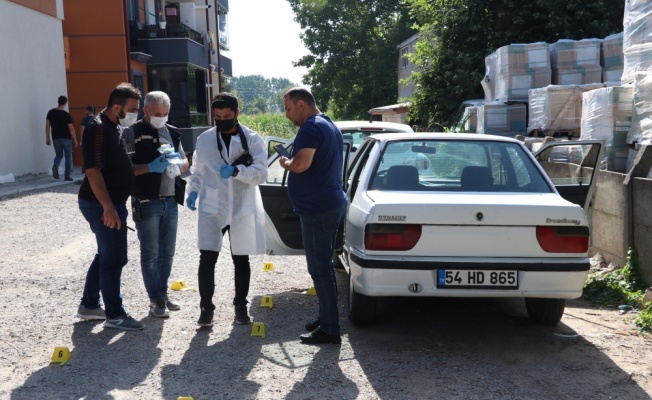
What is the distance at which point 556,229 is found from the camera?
532 cm

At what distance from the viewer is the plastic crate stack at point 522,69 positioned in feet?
46.5

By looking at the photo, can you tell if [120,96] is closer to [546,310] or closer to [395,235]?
[395,235]

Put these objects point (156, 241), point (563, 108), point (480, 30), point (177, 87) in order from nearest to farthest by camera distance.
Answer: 1. point (156, 241)
2. point (563, 108)
3. point (480, 30)
4. point (177, 87)

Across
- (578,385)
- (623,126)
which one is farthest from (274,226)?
(623,126)

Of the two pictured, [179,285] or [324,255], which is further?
[179,285]

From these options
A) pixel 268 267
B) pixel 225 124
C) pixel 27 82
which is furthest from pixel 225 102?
pixel 27 82

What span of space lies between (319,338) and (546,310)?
179 cm

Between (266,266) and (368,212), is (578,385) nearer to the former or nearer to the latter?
(368,212)

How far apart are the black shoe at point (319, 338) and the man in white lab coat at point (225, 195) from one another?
0.81 m

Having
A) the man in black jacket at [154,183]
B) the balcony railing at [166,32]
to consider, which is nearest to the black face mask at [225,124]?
the man in black jacket at [154,183]

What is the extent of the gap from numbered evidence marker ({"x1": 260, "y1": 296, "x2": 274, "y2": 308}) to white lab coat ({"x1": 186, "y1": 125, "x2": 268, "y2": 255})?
0.93 metres

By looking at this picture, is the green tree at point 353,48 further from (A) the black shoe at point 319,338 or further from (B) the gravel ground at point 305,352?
(A) the black shoe at point 319,338

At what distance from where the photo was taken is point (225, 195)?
236 inches

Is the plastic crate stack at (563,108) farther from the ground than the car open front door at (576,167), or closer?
farther from the ground
